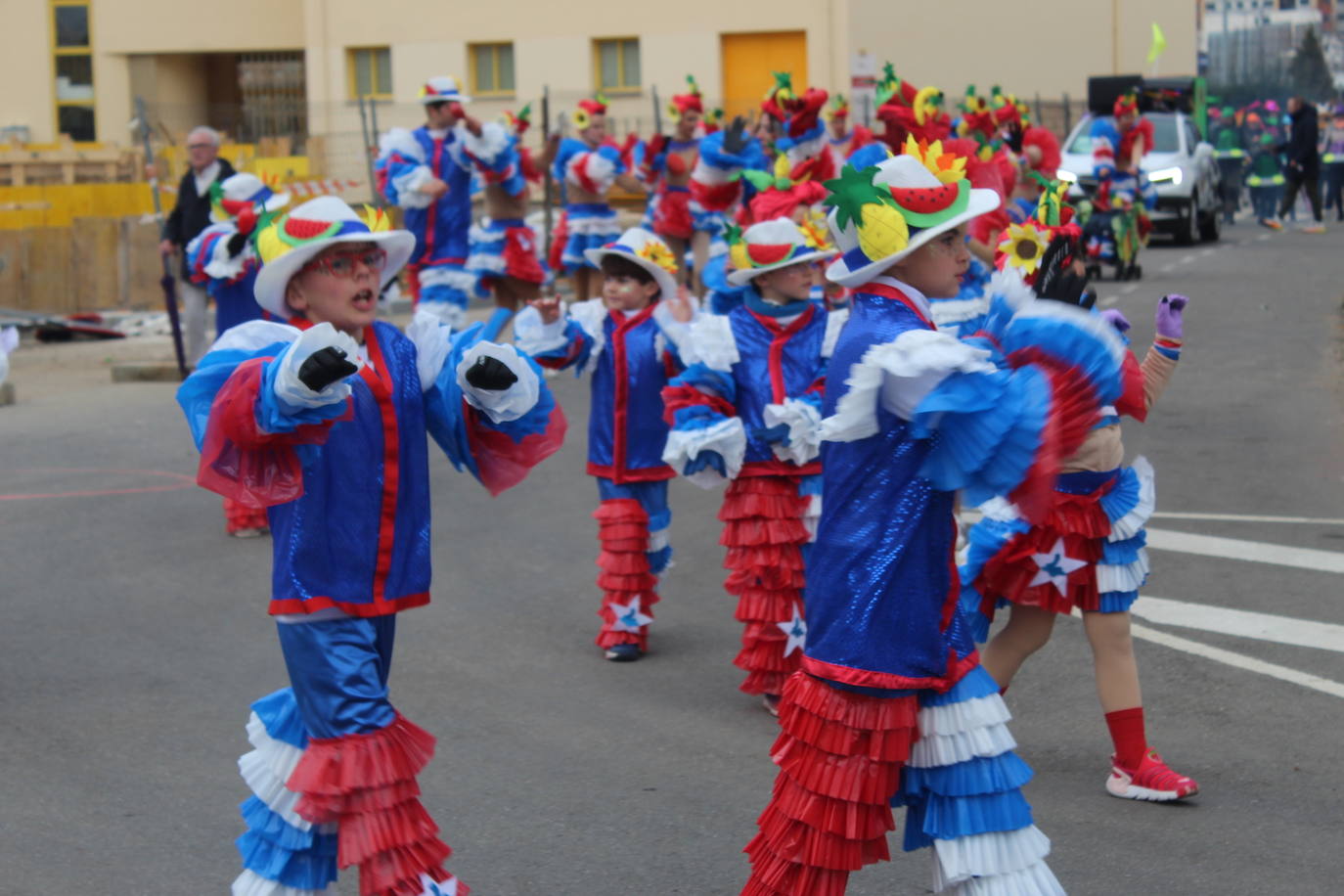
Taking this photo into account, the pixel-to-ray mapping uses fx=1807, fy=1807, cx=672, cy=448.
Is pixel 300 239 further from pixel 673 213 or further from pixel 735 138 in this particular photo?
pixel 673 213

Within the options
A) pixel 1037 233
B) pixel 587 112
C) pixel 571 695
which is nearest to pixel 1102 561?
pixel 1037 233

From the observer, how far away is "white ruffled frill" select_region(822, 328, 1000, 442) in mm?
3951

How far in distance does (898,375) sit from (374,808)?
1.58 meters

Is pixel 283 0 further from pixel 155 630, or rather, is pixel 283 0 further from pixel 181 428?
pixel 155 630

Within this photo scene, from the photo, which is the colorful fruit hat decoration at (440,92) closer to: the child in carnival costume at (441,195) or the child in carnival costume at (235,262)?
the child in carnival costume at (441,195)

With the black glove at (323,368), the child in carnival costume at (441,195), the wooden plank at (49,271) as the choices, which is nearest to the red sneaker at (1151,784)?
the black glove at (323,368)

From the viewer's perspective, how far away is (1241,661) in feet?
24.0

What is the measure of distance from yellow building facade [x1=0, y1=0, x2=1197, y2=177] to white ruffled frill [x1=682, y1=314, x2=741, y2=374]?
109ft

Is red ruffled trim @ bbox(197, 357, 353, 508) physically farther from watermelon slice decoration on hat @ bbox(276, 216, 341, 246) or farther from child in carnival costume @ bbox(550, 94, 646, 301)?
child in carnival costume @ bbox(550, 94, 646, 301)

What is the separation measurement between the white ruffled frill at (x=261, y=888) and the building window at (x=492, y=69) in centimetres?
3947

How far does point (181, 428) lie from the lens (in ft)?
44.2

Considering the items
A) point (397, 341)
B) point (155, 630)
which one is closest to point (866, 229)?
point (397, 341)

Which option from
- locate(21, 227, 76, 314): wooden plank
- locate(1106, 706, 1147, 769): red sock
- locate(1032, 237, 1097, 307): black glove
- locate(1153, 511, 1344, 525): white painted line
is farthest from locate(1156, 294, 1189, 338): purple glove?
locate(21, 227, 76, 314): wooden plank

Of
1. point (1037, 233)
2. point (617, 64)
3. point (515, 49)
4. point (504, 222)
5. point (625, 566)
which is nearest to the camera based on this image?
point (1037, 233)
